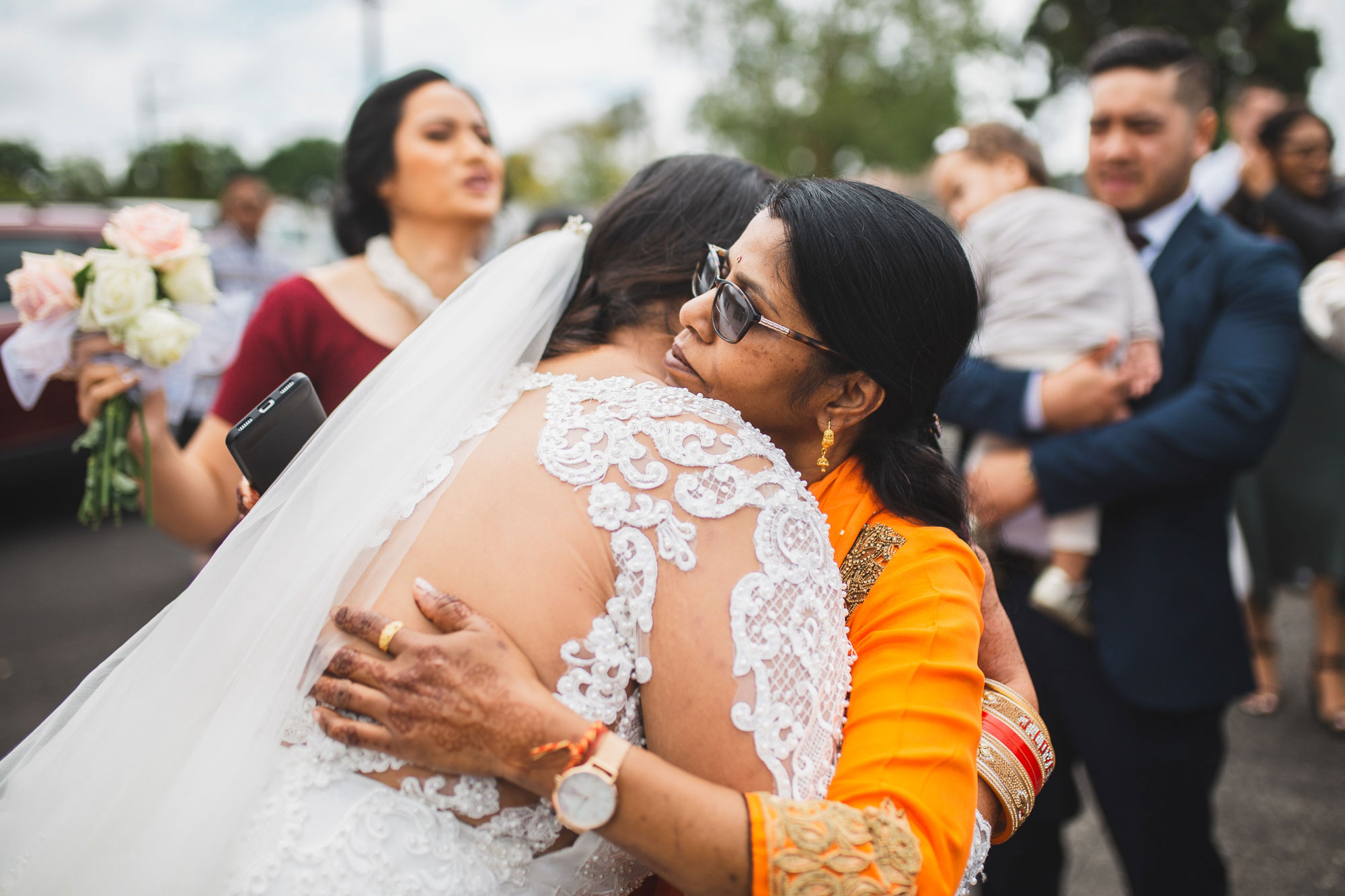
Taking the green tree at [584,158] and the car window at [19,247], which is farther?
the green tree at [584,158]

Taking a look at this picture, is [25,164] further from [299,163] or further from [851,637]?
[851,637]

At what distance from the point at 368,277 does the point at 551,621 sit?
2110mm

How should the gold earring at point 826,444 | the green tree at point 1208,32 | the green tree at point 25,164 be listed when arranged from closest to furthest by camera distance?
1. the gold earring at point 826,444
2. the green tree at point 25,164
3. the green tree at point 1208,32

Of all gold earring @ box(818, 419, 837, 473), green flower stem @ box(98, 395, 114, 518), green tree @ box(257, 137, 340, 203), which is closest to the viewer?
gold earring @ box(818, 419, 837, 473)

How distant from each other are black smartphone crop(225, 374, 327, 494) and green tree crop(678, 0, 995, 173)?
24.7 meters

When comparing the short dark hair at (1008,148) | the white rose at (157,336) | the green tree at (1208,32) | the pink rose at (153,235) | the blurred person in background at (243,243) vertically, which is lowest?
the blurred person in background at (243,243)

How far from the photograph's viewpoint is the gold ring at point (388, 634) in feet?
4.14

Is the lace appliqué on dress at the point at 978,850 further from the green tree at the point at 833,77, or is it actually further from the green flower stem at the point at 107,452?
the green tree at the point at 833,77

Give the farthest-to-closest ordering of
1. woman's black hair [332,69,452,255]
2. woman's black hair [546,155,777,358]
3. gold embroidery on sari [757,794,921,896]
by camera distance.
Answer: woman's black hair [332,69,452,255]
woman's black hair [546,155,777,358]
gold embroidery on sari [757,794,921,896]

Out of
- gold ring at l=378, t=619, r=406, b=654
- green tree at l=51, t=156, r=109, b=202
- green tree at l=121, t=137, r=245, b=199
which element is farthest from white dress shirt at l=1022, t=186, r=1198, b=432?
green tree at l=121, t=137, r=245, b=199

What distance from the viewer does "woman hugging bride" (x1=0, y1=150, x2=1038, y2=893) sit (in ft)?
4.02

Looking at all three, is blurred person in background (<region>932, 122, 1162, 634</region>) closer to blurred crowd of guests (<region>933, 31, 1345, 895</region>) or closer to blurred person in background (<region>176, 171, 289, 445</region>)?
blurred crowd of guests (<region>933, 31, 1345, 895</region>)

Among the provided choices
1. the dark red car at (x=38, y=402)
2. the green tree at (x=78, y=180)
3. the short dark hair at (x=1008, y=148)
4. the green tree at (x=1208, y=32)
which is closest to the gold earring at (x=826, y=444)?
the short dark hair at (x=1008, y=148)

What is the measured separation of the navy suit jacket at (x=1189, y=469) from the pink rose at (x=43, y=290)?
2.32m
